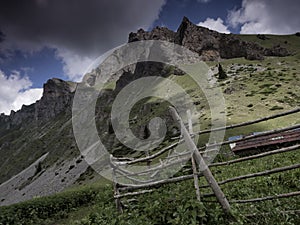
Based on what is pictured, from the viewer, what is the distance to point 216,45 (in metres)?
156

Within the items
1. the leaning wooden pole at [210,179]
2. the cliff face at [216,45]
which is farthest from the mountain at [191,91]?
the leaning wooden pole at [210,179]

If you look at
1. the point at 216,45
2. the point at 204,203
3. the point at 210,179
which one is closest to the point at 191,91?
the point at 216,45

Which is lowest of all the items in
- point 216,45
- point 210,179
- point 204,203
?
point 204,203

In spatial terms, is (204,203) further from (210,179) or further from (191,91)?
(191,91)

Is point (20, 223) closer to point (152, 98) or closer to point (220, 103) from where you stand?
point (220, 103)

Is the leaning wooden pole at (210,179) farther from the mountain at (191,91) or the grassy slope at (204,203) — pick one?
the mountain at (191,91)

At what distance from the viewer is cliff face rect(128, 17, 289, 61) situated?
13588 centimetres

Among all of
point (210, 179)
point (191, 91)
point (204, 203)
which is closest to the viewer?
point (210, 179)

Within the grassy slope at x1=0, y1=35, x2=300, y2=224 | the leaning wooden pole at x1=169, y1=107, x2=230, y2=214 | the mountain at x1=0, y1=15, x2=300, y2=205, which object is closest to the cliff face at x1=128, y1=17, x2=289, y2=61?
the mountain at x1=0, y1=15, x2=300, y2=205

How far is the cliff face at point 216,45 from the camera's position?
446 feet

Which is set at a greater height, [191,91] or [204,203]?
[191,91]

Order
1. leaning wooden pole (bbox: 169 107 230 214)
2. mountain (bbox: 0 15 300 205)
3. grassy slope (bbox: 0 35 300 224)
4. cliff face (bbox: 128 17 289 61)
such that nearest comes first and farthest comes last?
grassy slope (bbox: 0 35 300 224)
leaning wooden pole (bbox: 169 107 230 214)
mountain (bbox: 0 15 300 205)
cliff face (bbox: 128 17 289 61)

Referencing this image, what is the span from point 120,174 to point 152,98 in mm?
118439

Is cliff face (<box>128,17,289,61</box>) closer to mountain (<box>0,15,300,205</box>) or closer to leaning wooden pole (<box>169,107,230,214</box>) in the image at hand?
mountain (<box>0,15,300,205</box>)
